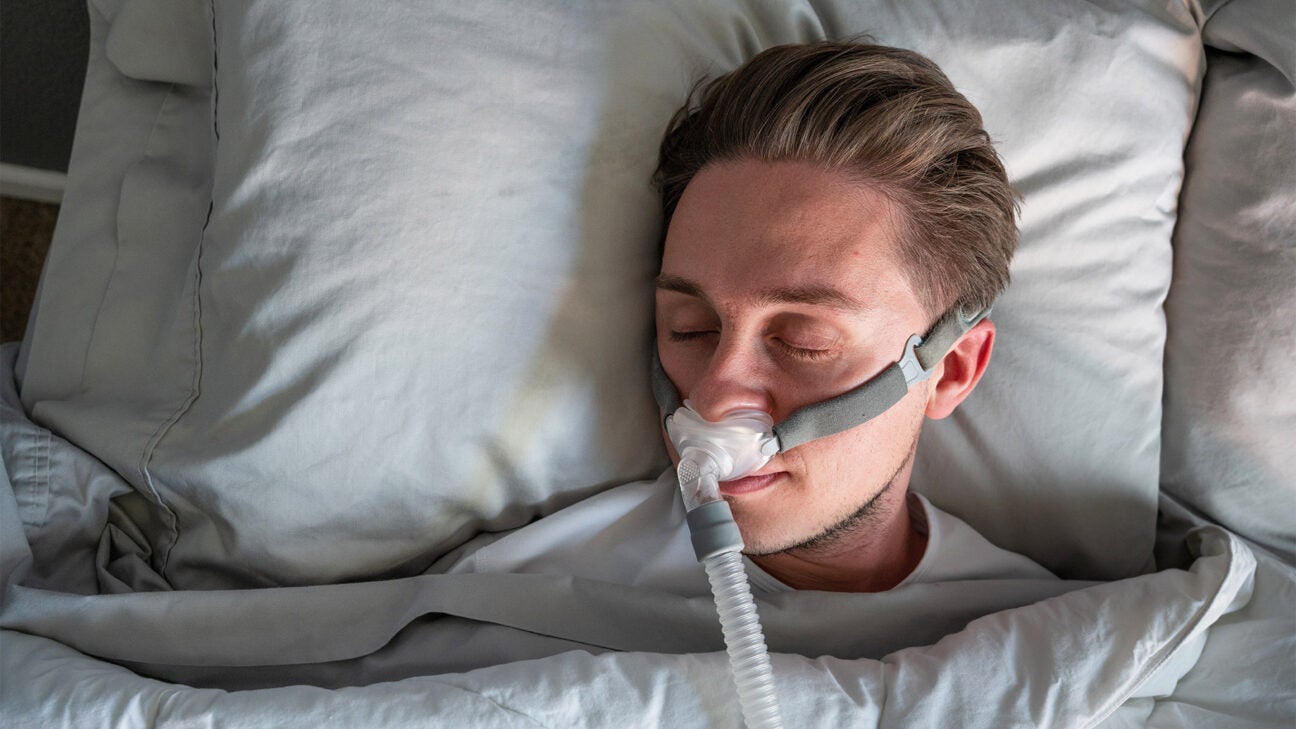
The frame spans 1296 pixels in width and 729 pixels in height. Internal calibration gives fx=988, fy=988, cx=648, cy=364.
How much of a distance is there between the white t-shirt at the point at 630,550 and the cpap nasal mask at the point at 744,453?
167 millimetres

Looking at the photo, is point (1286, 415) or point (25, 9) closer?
point (1286, 415)

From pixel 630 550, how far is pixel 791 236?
514mm

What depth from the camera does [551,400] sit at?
135cm

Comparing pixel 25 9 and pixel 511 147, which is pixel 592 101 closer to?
pixel 511 147

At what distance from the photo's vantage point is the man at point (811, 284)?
1.20m

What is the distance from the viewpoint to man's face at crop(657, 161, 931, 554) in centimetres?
119

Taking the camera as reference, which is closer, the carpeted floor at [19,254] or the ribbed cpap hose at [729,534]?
the ribbed cpap hose at [729,534]

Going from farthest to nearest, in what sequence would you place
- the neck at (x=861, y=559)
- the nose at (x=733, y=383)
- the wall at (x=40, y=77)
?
the wall at (x=40, y=77) → the neck at (x=861, y=559) → the nose at (x=733, y=383)

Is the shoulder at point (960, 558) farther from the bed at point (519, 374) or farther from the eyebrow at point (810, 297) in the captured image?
the eyebrow at point (810, 297)

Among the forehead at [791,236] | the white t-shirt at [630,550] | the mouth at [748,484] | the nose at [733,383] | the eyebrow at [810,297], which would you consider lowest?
the white t-shirt at [630,550]

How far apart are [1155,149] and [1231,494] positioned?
0.54 meters

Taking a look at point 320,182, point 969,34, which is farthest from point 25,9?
point 969,34

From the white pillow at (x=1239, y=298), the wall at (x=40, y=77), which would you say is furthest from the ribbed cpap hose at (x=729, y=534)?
the wall at (x=40, y=77)

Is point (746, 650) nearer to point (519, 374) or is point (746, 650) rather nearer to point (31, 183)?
point (519, 374)
